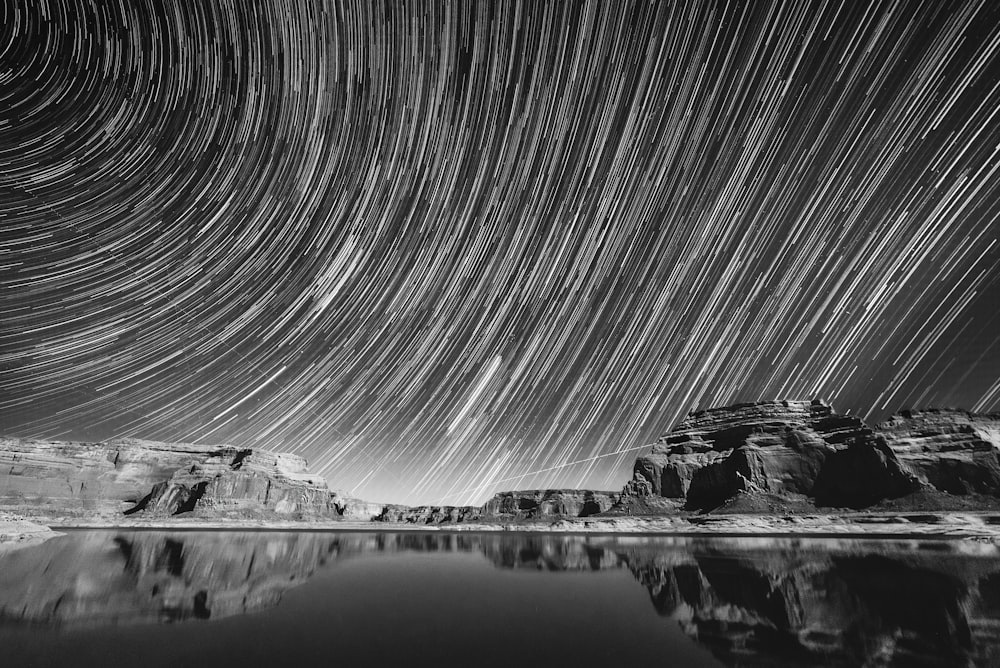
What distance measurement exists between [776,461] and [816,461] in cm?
858

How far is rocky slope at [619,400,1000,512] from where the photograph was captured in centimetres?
7881

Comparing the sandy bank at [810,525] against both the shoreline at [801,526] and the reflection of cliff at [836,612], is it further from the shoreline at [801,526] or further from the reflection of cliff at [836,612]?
the reflection of cliff at [836,612]

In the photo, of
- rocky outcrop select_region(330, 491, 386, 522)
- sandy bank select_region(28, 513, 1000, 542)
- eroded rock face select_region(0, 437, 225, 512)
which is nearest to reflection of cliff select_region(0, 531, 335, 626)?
sandy bank select_region(28, 513, 1000, 542)

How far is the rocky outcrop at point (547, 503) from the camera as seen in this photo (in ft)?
474

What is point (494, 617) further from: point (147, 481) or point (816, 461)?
point (147, 481)

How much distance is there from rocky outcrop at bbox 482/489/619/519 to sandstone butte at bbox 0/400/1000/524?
0.57 meters

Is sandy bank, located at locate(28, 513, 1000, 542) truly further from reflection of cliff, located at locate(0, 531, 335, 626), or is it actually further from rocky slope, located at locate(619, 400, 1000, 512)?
reflection of cliff, located at locate(0, 531, 335, 626)

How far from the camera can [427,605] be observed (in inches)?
466

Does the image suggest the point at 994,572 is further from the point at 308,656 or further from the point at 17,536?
the point at 17,536

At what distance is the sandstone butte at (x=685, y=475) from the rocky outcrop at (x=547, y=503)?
57 centimetres

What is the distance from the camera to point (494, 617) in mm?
10508

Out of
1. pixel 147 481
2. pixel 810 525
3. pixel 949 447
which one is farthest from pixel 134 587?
pixel 147 481

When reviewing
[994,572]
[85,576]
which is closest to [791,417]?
[994,572]

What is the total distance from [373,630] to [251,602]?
17.2 feet
